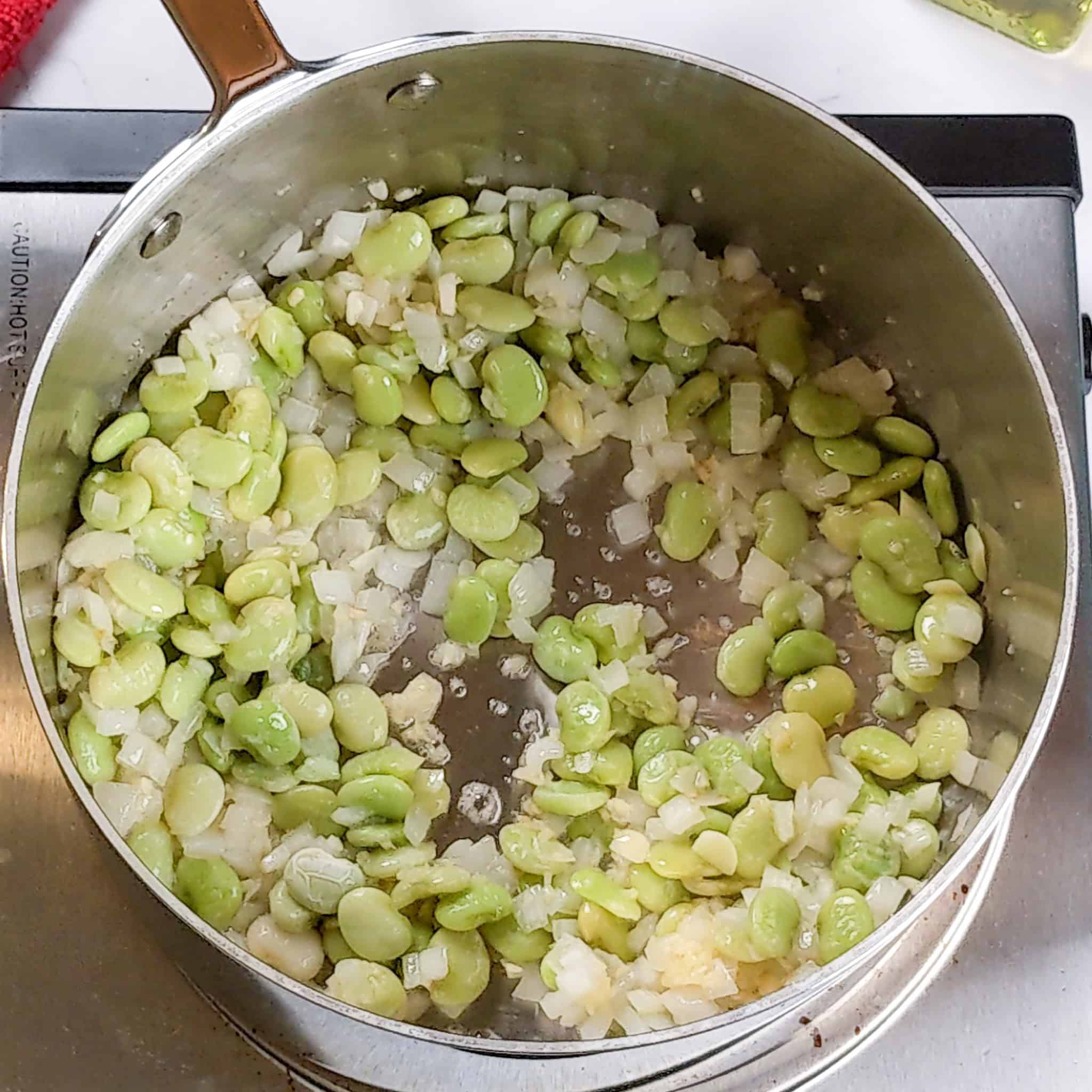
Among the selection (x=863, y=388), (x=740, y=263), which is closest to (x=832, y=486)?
(x=863, y=388)

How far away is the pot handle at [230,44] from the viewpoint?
80 cm

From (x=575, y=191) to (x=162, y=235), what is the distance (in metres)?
0.32

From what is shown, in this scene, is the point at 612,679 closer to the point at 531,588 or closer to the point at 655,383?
the point at 531,588

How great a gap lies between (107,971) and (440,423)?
0.44 metres

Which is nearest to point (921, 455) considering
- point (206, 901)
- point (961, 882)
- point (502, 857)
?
point (961, 882)

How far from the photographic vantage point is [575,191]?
1025 millimetres

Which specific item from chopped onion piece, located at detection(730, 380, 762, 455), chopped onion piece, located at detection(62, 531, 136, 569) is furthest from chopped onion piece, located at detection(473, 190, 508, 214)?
chopped onion piece, located at detection(62, 531, 136, 569)

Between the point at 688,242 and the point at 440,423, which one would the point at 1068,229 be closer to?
the point at 688,242

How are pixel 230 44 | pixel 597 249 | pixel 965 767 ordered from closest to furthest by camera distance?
pixel 230 44, pixel 965 767, pixel 597 249

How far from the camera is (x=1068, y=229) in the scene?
101 cm

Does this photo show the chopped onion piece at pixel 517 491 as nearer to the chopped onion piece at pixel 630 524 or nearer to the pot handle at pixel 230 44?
the chopped onion piece at pixel 630 524

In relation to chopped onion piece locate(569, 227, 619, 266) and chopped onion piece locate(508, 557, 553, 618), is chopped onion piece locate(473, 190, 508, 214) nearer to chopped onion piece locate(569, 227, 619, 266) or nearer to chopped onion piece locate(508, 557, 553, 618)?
chopped onion piece locate(569, 227, 619, 266)

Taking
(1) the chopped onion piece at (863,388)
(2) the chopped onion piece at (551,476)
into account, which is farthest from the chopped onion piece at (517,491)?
(1) the chopped onion piece at (863,388)

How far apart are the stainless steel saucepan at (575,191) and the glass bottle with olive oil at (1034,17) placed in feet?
0.85
